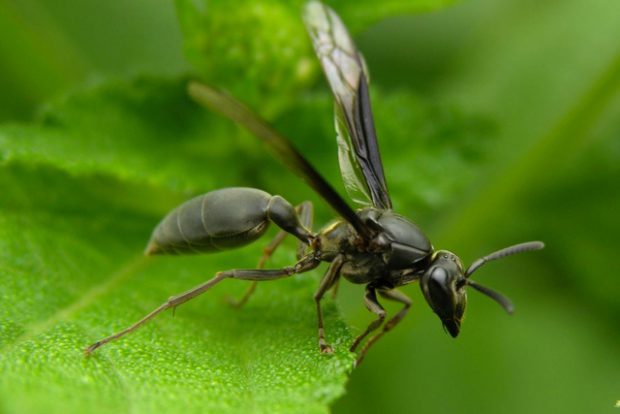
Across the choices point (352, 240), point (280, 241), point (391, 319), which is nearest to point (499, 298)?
point (391, 319)

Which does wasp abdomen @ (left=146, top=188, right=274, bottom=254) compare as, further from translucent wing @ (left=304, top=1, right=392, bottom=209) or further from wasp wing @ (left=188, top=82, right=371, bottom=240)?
wasp wing @ (left=188, top=82, right=371, bottom=240)

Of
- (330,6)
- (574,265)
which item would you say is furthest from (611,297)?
(330,6)

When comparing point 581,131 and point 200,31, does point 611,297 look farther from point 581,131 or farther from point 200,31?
point 200,31

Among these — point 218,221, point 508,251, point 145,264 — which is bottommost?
point 508,251

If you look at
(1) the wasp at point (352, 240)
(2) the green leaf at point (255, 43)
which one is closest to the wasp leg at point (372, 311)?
(1) the wasp at point (352, 240)

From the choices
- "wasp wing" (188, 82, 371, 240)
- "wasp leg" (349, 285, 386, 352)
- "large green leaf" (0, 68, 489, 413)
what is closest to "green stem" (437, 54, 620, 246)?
"large green leaf" (0, 68, 489, 413)

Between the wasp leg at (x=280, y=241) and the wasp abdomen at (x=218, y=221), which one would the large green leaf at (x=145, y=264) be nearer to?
the wasp leg at (x=280, y=241)

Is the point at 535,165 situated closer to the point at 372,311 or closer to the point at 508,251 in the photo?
the point at 508,251
